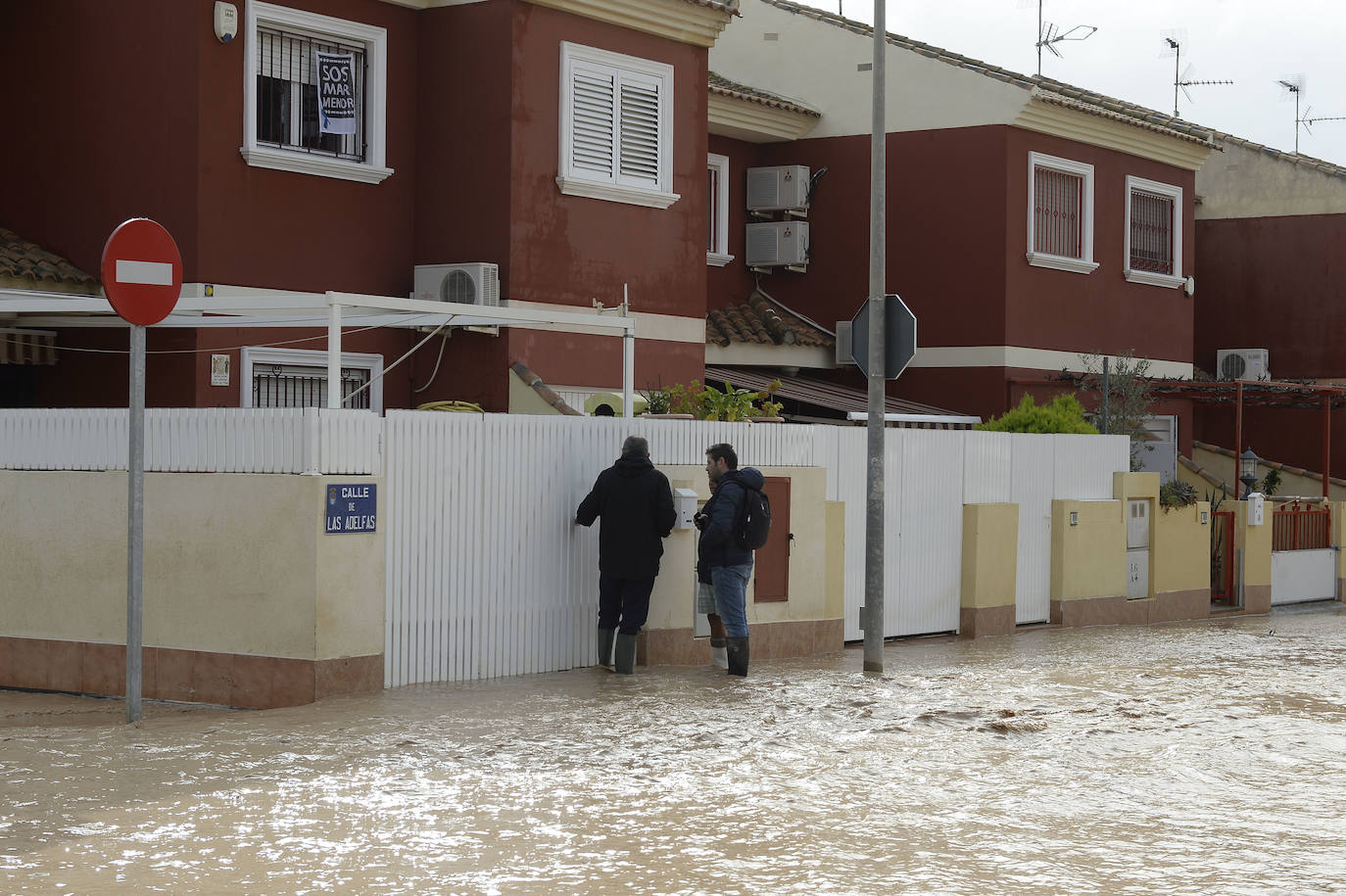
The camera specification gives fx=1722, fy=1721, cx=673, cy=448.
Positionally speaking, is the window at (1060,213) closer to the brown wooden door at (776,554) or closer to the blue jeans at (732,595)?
the brown wooden door at (776,554)

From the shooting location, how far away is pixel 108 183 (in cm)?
1596

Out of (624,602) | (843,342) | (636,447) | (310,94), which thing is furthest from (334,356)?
(843,342)

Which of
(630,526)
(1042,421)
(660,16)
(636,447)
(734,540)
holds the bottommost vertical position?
(734,540)

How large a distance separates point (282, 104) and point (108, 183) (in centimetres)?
176

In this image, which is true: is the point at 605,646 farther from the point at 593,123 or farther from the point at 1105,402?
the point at 1105,402

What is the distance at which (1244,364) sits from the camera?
28688 mm

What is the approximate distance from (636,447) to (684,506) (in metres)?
0.95

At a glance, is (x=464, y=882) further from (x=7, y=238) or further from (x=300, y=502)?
(x=7, y=238)

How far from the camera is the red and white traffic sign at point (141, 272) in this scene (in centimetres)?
1003

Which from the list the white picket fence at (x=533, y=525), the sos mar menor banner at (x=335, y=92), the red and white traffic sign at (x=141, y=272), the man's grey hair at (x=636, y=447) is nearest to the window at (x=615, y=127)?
the sos mar menor banner at (x=335, y=92)

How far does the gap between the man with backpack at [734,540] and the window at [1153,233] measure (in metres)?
14.1

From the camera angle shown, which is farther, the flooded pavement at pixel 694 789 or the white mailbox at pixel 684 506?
the white mailbox at pixel 684 506

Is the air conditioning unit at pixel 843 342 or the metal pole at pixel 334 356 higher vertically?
the air conditioning unit at pixel 843 342

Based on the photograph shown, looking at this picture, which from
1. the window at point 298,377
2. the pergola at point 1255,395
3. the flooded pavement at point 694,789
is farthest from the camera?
the pergola at point 1255,395
